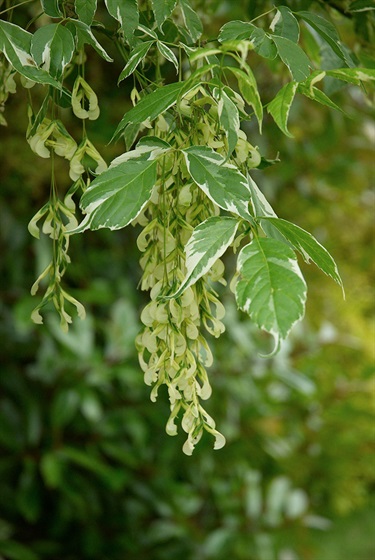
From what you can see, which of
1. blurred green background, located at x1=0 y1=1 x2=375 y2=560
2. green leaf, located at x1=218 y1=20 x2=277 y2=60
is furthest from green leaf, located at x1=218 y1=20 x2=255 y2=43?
blurred green background, located at x1=0 y1=1 x2=375 y2=560

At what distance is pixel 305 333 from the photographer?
1531 millimetres

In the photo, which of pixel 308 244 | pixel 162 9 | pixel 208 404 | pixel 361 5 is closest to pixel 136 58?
pixel 162 9

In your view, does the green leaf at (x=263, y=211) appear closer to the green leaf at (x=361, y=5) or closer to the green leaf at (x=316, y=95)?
the green leaf at (x=316, y=95)

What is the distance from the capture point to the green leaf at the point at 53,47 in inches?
16.5

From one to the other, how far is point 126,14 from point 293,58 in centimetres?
11

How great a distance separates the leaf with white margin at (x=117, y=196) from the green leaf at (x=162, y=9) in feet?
0.33

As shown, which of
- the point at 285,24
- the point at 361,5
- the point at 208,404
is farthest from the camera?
the point at 208,404

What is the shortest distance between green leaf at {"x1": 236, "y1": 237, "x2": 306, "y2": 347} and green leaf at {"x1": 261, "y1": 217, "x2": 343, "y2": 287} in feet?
0.08

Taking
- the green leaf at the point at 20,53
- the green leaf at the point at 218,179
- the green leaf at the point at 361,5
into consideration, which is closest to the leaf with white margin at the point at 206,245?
the green leaf at the point at 218,179

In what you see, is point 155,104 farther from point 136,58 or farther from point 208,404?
point 208,404

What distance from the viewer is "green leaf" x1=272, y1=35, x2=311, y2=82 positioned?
0.39 m

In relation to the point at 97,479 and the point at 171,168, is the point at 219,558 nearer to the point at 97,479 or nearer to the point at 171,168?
the point at 97,479

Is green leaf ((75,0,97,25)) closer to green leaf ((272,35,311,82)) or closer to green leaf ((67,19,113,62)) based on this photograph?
green leaf ((67,19,113,62))

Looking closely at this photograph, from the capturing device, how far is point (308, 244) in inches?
14.9
